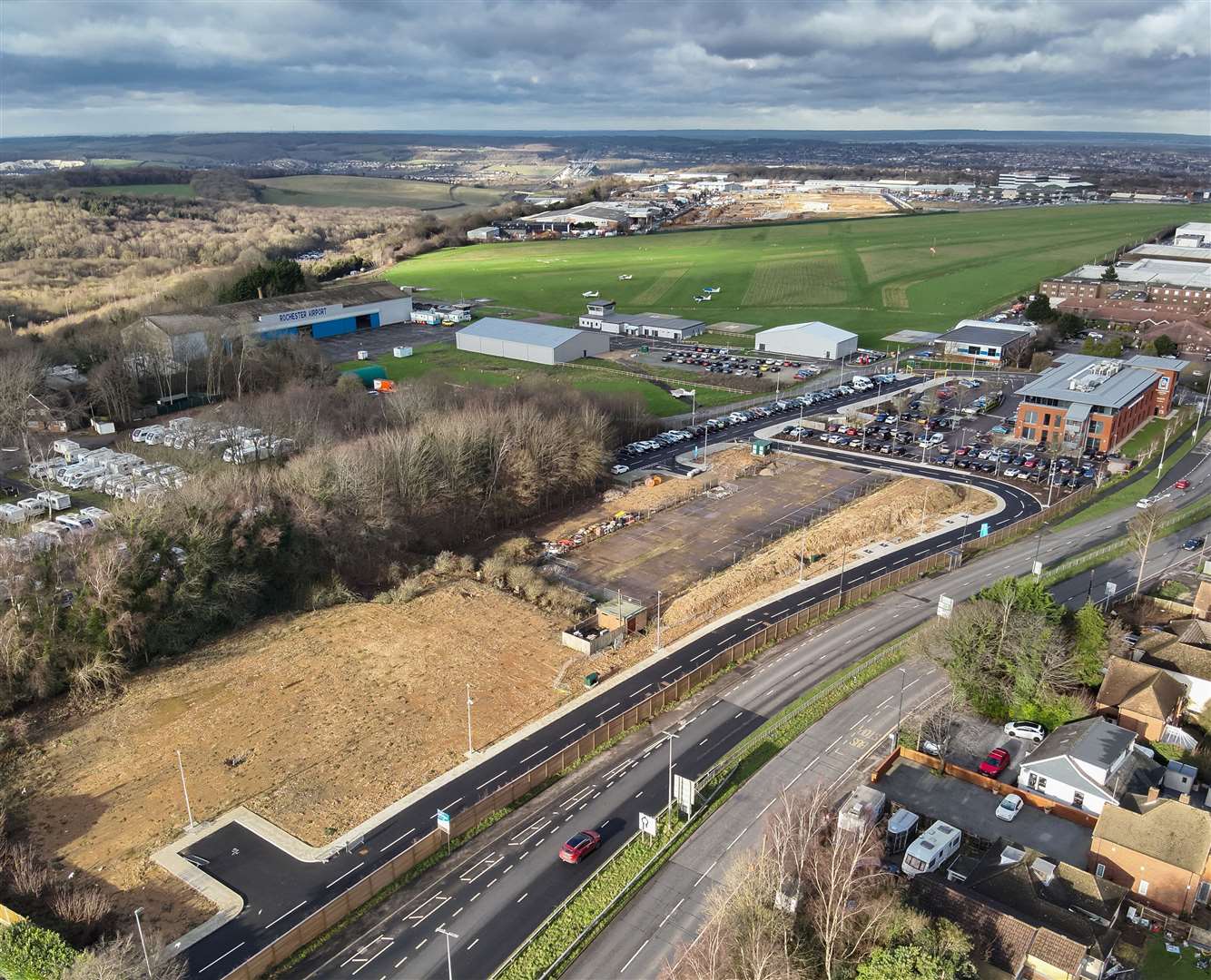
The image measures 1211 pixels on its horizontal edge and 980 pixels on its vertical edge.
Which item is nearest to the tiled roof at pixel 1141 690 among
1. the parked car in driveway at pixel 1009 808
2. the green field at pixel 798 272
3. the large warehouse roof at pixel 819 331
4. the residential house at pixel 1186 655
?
the residential house at pixel 1186 655

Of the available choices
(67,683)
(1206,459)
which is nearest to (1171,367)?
(1206,459)

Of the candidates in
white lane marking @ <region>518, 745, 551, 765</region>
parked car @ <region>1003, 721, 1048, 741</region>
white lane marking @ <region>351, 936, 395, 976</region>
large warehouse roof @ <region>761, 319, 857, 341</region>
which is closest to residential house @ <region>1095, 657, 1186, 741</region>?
parked car @ <region>1003, 721, 1048, 741</region>

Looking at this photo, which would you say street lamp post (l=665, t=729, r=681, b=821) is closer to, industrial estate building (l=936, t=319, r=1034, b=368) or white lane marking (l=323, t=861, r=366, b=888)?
white lane marking (l=323, t=861, r=366, b=888)

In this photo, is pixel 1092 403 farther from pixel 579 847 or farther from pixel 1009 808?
pixel 579 847

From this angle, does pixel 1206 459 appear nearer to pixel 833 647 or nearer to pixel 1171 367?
pixel 1171 367

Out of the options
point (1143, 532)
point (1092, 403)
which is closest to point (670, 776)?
point (1143, 532)
